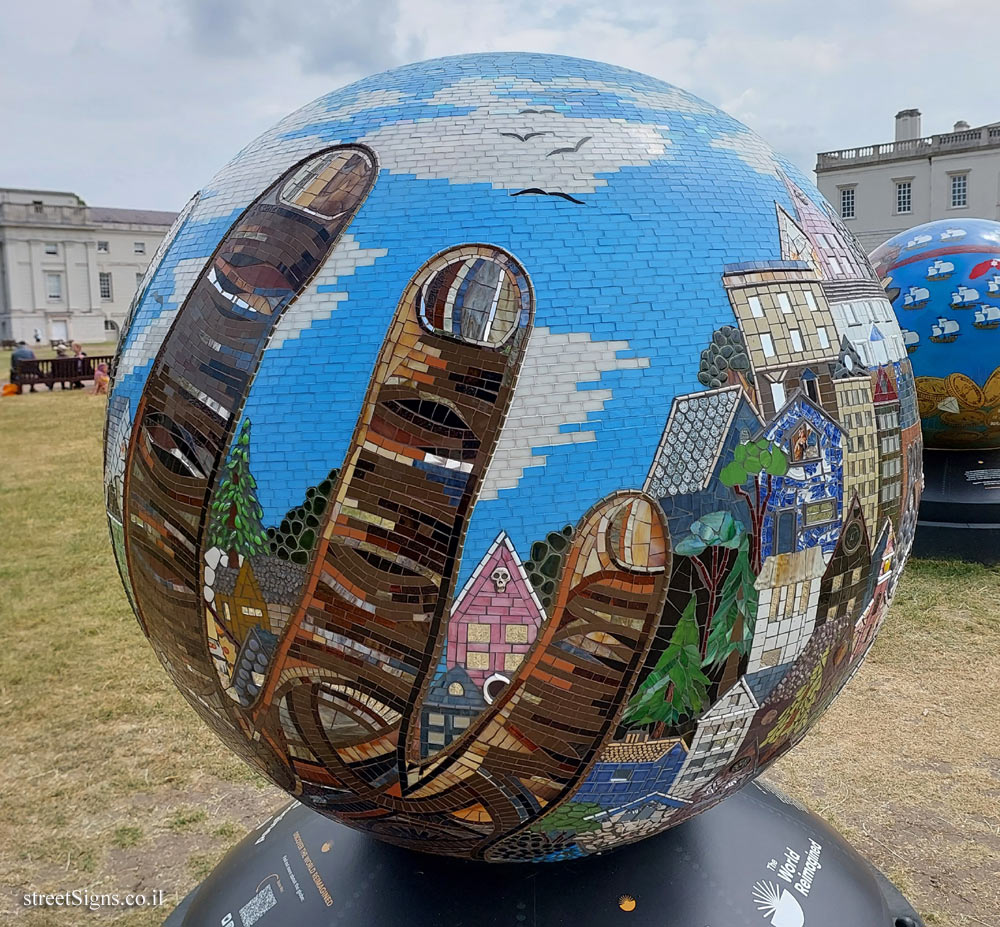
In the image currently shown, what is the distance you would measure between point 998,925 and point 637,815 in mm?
2192

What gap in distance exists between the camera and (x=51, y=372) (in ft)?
83.5

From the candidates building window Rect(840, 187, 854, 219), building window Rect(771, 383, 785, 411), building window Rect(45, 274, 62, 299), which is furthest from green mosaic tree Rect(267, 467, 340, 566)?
building window Rect(45, 274, 62, 299)

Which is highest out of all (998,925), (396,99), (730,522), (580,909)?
(396,99)

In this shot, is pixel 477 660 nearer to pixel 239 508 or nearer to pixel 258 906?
pixel 239 508

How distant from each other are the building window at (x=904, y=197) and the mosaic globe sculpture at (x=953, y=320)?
34.9 meters

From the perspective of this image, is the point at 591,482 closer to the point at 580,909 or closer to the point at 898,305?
the point at 580,909

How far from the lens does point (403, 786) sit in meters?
2.55

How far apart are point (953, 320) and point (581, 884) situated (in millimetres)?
6654

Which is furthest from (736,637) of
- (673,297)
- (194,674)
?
(194,674)

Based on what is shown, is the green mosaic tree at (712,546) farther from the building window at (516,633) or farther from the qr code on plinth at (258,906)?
the qr code on plinth at (258,906)

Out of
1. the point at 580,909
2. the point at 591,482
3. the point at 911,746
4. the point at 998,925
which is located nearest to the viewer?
the point at 591,482

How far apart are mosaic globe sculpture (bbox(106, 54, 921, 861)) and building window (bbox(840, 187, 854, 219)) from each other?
4179 cm

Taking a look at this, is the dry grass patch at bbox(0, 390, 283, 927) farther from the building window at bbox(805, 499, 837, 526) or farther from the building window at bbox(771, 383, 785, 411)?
the building window at bbox(771, 383, 785, 411)

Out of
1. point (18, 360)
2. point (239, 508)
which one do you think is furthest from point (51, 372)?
point (239, 508)
